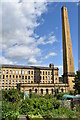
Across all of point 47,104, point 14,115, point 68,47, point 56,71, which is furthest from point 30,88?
point 14,115

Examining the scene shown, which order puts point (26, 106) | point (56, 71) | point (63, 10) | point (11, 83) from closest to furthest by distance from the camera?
point (26, 106) < point (63, 10) < point (11, 83) < point (56, 71)

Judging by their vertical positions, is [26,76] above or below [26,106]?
above

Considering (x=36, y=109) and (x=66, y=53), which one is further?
(x=66, y=53)

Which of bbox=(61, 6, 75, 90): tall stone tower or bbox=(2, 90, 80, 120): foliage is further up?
bbox=(61, 6, 75, 90): tall stone tower

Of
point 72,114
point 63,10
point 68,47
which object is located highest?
point 63,10

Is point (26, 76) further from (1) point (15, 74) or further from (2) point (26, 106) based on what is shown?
(2) point (26, 106)

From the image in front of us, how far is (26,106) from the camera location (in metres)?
9.41

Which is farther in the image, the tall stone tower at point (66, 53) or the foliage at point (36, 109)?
the tall stone tower at point (66, 53)

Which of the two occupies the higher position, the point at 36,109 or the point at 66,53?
the point at 66,53

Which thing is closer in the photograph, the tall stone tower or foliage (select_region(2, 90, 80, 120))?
foliage (select_region(2, 90, 80, 120))

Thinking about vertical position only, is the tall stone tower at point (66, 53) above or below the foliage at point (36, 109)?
above

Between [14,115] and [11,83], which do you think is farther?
[11,83]

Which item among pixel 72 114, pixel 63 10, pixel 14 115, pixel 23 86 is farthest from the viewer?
pixel 63 10

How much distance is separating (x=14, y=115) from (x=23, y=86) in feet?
96.3
